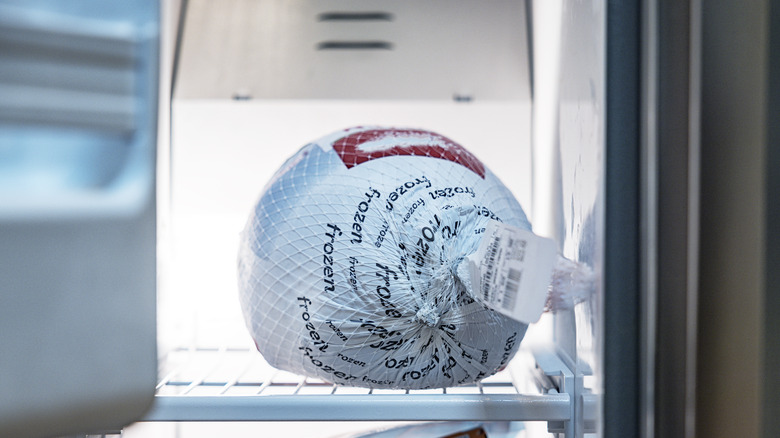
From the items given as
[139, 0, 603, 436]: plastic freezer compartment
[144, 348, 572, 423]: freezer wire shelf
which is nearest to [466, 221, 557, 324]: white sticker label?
[144, 348, 572, 423]: freezer wire shelf

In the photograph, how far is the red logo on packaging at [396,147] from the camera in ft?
2.29

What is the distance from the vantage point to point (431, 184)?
0.66 meters

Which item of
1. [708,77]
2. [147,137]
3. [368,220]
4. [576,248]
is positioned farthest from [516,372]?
[147,137]

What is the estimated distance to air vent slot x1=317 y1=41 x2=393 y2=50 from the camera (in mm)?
1114

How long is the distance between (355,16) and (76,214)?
76 cm

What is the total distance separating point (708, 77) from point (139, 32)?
47cm

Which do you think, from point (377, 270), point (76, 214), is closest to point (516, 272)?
point (377, 270)

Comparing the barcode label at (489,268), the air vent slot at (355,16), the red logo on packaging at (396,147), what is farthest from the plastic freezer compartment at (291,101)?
the barcode label at (489,268)

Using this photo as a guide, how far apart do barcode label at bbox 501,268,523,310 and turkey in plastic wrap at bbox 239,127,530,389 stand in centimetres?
7

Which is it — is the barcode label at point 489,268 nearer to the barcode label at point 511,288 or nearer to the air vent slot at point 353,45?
the barcode label at point 511,288

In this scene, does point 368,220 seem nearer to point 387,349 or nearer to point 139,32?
point 387,349

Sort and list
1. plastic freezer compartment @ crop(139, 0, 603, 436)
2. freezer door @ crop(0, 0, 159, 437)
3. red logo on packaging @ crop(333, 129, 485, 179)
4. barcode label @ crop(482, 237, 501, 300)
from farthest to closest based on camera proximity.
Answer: plastic freezer compartment @ crop(139, 0, 603, 436)
red logo on packaging @ crop(333, 129, 485, 179)
barcode label @ crop(482, 237, 501, 300)
freezer door @ crop(0, 0, 159, 437)

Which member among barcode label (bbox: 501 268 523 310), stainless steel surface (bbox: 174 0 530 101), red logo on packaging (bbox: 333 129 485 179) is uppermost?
stainless steel surface (bbox: 174 0 530 101)

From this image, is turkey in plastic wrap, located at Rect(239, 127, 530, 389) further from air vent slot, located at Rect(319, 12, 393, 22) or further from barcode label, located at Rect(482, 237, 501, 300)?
air vent slot, located at Rect(319, 12, 393, 22)
